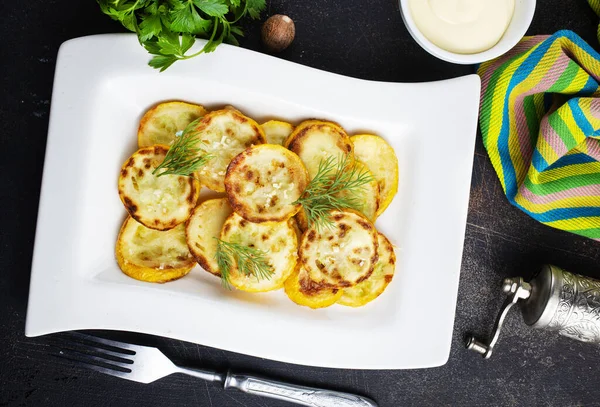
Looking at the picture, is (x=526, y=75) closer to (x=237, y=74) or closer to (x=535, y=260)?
(x=535, y=260)

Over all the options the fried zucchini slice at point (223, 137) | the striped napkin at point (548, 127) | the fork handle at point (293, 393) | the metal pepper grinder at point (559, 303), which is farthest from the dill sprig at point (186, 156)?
the metal pepper grinder at point (559, 303)

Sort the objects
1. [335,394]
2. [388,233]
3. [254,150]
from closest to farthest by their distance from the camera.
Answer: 1. [254,150]
2. [388,233]
3. [335,394]

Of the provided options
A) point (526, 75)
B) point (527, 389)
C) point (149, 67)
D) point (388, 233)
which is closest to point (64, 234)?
point (149, 67)

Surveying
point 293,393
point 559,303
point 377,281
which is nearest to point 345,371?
point 293,393

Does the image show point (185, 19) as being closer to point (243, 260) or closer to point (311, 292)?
point (243, 260)

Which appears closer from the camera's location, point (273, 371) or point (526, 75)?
point (526, 75)

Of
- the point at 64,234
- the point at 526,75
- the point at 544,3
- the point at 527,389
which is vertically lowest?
the point at 527,389
